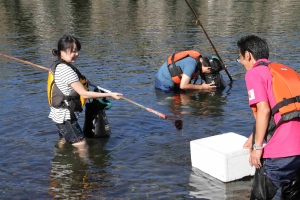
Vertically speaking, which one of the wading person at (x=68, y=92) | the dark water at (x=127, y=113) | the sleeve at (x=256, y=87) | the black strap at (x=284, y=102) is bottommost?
the dark water at (x=127, y=113)

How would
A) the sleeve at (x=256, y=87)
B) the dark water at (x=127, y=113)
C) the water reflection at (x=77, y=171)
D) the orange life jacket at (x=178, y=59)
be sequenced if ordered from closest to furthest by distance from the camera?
the sleeve at (x=256, y=87) < the water reflection at (x=77, y=171) < the dark water at (x=127, y=113) < the orange life jacket at (x=178, y=59)

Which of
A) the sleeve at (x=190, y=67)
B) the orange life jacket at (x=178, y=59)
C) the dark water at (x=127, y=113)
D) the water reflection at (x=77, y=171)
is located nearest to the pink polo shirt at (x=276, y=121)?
the dark water at (x=127, y=113)

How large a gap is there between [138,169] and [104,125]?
133 cm

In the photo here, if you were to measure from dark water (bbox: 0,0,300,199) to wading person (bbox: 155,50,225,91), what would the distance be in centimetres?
27

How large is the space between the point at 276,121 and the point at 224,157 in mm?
1420

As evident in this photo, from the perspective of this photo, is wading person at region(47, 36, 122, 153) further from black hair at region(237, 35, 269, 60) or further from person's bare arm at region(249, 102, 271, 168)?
person's bare arm at region(249, 102, 271, 168)

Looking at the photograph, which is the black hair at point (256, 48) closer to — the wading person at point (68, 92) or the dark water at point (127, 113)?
the dark water at point (127, 113)

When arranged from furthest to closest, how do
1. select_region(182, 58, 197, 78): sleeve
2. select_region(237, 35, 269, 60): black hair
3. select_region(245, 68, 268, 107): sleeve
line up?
1. select_region(182, 58, 197, 78): sleeve
2. select_region(237, 35, 269, 60): black hair
3. select_region(245, 68, 268, 107): sleeve

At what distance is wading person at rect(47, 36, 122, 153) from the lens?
22.5ft

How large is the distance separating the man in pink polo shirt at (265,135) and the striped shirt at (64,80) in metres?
2.63

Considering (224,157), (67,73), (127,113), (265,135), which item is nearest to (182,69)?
(127,113)

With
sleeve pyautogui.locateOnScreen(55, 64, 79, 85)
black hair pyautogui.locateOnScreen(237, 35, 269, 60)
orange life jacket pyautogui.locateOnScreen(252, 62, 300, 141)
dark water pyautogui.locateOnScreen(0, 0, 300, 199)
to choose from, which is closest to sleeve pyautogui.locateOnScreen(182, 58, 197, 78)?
dark water pyautogui.locateOnScreen(0, 0, 300, 199)

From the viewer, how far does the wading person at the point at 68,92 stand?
22.5 ft

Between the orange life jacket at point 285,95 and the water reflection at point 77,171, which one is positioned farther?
the water reflection at point 77,171
